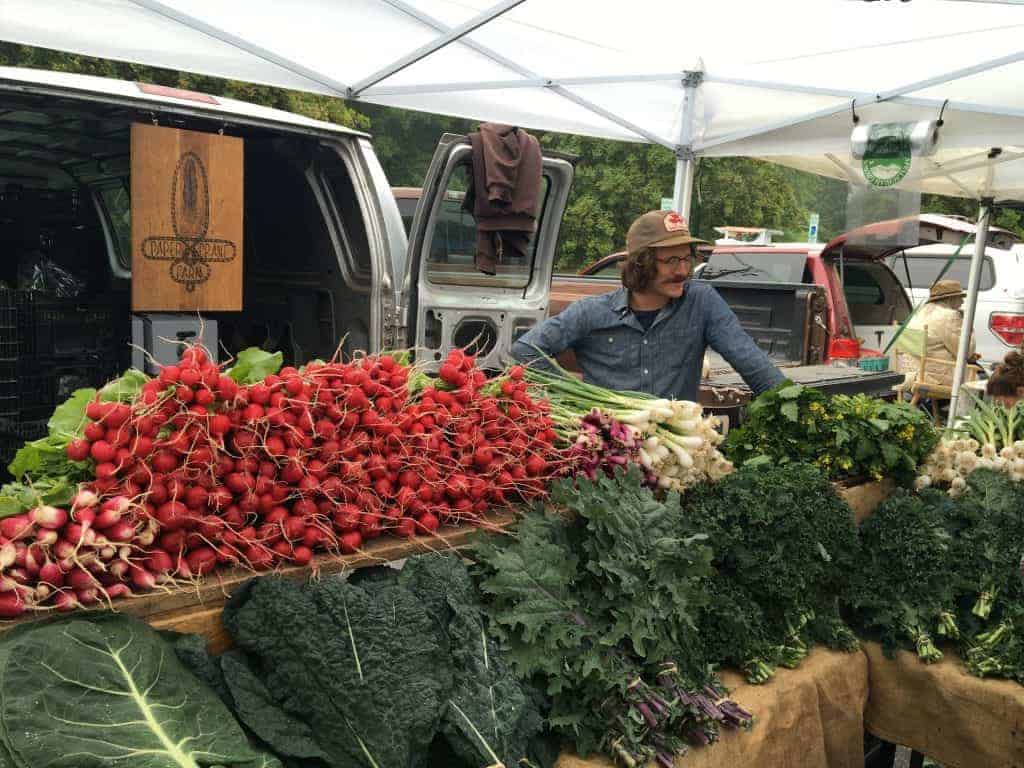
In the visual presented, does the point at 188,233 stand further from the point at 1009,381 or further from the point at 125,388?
the point at 1009,381

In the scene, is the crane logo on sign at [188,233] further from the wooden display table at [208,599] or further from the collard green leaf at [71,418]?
the wooden display table at [208,599]

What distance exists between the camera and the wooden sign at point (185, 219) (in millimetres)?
4219

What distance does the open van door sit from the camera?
4754 mm

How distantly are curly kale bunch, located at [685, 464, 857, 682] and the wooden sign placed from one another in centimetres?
288

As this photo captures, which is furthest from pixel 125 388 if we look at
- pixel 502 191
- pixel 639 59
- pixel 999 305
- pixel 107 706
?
pixel 999 305

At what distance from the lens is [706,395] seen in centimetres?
495

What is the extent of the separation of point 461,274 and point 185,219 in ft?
5.13

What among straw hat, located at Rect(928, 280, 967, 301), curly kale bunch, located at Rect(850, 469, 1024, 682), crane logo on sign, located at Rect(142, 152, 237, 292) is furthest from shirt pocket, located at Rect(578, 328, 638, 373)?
straw hat, located at Rect(928, 280, 967, 301)

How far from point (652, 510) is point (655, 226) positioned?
155cm

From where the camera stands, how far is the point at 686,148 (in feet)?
23.2

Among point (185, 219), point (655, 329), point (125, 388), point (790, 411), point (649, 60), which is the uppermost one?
point (649, 60)

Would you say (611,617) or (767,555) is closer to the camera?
(611,617)

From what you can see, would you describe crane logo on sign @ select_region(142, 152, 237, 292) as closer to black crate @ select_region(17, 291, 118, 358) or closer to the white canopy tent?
black crate @ select_region(17, 291, 118, 358)

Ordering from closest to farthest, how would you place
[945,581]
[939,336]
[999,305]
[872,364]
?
[945,581], [872,364], [939,336], [999,305]
